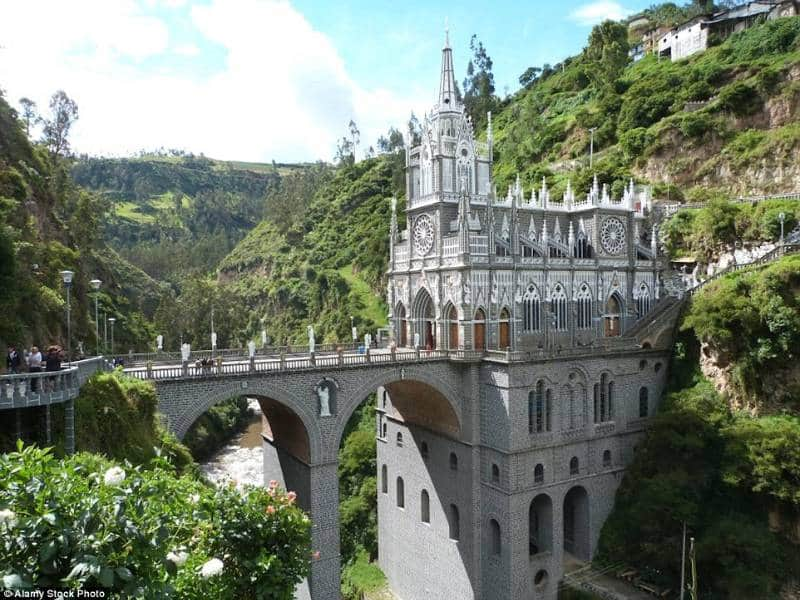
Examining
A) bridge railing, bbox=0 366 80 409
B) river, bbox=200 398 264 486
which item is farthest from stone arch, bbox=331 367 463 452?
river, bbox=200 398 264 486

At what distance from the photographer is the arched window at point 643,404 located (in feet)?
122

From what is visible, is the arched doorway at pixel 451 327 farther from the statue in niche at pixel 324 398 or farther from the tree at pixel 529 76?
the tree at pixel 529 76

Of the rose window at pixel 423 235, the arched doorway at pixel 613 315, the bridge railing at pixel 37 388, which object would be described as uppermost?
the rose window at pixel 423 235

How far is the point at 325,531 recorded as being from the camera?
96.8 feet

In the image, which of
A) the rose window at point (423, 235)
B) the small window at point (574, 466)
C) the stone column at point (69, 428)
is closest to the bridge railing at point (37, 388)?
the stone column at point (69, 428)

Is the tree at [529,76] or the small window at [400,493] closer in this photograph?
the small window at [400,493]

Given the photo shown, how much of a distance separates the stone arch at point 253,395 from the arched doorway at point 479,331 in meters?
10.4

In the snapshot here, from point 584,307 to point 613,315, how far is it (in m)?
2.90

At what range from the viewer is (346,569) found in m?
43.8

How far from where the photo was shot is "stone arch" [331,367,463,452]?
3000cm

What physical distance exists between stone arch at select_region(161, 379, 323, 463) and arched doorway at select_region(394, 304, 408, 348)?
33.2 ft

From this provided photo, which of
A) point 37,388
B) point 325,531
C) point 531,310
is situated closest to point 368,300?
point 531,310

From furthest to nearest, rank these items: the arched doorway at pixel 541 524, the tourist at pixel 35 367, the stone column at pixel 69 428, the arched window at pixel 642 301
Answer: the arched window at pixel 642 301 < the arched doorway at pixel 541 524 < the stone column at pixel 69 428 < the tourist at pixel 35 367

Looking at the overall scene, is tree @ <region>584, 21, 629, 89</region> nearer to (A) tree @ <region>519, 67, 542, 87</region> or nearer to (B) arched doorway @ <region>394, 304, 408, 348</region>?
(A) tree @ <region>519, 67, 542, 87</region>
